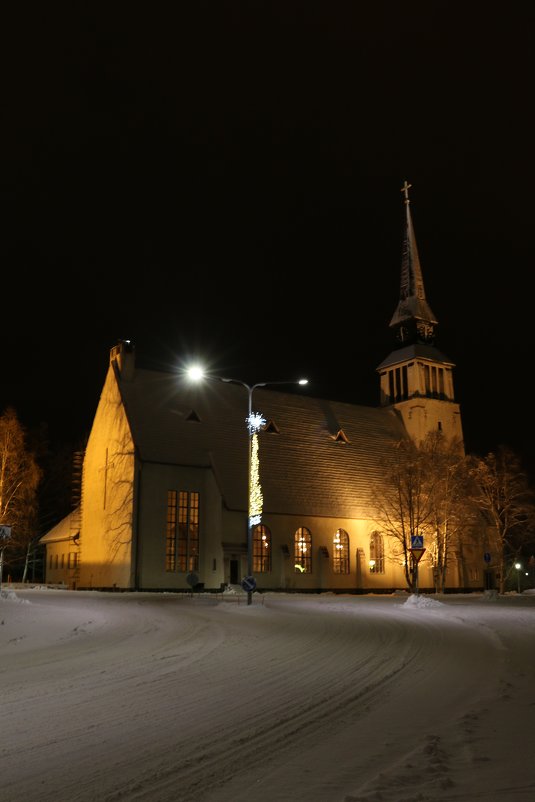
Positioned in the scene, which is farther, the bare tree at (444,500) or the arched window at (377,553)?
the arched window at (377,553)

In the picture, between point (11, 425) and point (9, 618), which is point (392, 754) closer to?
point (9, 618)

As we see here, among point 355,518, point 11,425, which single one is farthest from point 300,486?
point 11,425

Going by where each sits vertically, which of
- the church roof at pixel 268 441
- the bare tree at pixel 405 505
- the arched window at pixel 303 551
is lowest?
the arched window at pixel 303 551

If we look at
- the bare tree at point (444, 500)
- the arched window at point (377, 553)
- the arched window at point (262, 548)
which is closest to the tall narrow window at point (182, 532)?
the arched window at point (262, 548)

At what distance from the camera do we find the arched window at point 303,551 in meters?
51.0

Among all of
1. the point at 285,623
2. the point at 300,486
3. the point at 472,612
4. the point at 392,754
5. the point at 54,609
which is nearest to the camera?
the point at 392,754

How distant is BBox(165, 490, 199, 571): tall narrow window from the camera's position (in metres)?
46.2

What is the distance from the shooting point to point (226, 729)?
24.6ft

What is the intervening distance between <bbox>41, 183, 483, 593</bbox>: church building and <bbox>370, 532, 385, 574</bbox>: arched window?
87mm

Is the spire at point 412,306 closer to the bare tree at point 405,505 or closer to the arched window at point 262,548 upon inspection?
the bare tree at point 405,505

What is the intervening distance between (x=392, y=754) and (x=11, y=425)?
149ft

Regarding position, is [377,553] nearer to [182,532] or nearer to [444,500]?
[444,500]

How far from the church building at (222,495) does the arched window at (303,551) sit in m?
0.08

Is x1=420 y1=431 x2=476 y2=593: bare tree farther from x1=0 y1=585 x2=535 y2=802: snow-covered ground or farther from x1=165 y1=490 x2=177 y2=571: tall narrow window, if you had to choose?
x1=0 y1=585 x2=535 y2=802: snow-covered ground
